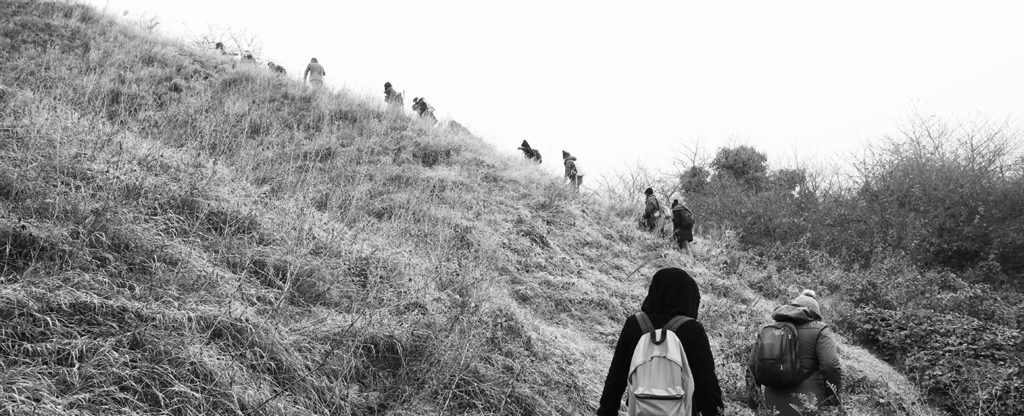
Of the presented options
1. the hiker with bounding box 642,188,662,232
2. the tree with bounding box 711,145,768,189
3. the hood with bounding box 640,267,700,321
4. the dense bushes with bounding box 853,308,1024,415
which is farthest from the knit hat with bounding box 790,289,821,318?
the tree with bounding box 711,145,768,189

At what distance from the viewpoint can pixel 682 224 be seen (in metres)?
11.7

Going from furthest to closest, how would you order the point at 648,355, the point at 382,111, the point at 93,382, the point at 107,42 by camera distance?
the point at 382,111 → the point at 107,42 → the point at 648,355 → the point at 93,382

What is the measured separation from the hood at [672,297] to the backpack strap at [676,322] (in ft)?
0.11

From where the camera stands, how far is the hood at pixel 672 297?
3104mm

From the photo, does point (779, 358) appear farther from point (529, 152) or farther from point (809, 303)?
point (529, 152)

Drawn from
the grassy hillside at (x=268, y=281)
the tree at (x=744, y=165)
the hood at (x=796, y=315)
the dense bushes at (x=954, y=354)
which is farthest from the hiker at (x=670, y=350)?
the tree at (x=744, y=165)

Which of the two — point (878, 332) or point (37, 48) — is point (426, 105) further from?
point (878, 332)

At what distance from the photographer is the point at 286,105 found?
11773 millimetres

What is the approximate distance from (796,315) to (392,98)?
486 inches

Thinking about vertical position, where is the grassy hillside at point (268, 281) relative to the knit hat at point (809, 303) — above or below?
below

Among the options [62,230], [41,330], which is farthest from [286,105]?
[41,330]

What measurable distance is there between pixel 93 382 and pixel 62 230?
1.27 m

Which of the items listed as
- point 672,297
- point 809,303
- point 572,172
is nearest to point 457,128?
point 572,172

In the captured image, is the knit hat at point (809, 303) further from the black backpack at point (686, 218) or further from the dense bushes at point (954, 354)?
the black backpack at point (686, 218)
